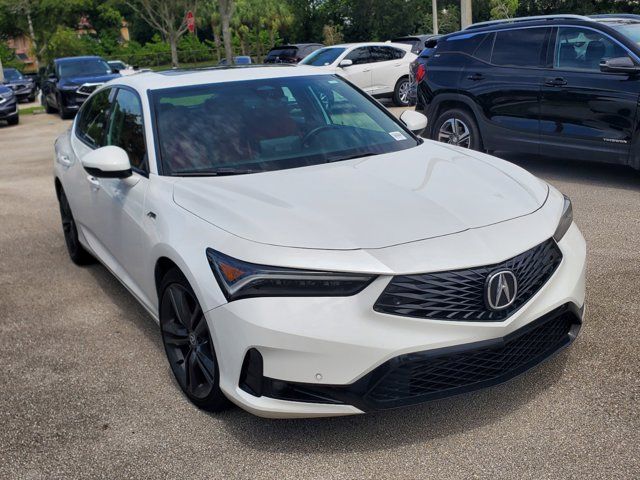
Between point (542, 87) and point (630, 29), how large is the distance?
102 centimetres

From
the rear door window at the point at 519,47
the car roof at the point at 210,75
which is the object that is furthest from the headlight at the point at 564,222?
the rear door window at the point at 519,47

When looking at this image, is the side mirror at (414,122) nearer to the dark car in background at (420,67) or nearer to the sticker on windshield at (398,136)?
the sticker on windshield at (398,136)

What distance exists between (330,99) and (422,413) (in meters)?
2.22

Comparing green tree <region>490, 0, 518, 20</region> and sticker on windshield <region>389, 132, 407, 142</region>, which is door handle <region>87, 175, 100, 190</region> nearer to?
sticker on windshield <region>389, 132, 407, 142</region>

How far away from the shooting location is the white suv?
1875 centimetres

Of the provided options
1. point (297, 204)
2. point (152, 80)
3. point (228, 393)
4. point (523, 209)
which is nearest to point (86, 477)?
point (228, 393)

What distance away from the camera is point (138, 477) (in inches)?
124

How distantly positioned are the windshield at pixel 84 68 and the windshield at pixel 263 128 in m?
18.3

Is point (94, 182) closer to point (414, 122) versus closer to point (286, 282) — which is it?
point (414, 122)

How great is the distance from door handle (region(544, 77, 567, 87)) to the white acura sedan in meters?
3.94

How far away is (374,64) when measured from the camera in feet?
62.5

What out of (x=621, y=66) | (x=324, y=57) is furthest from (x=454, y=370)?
(x=324, y=57)

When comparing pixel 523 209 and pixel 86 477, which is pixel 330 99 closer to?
pixel 523 209

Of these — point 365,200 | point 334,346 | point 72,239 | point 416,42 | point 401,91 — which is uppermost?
point 365,200
